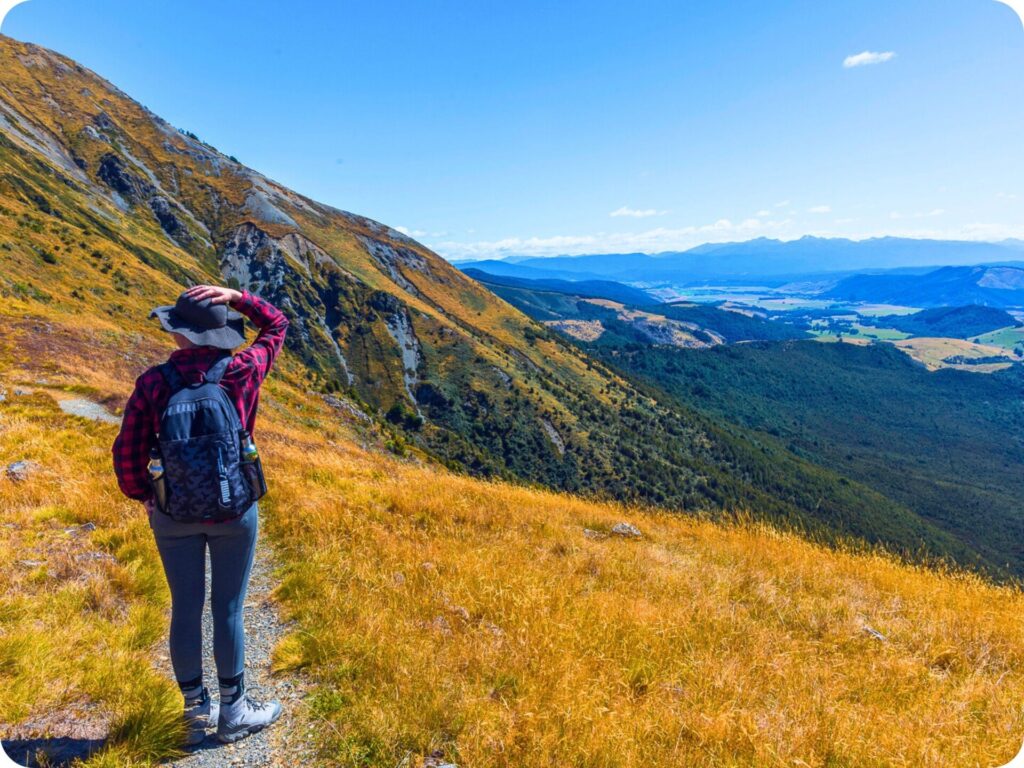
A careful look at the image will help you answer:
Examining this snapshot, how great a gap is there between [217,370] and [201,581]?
144cm

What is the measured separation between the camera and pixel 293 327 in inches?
4496

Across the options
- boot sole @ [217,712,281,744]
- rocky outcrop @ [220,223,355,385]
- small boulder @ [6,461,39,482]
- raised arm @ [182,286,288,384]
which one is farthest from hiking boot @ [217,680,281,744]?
rocky outcrop @ [220,223,355,385]

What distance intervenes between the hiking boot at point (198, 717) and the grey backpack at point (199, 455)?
60.2 inches

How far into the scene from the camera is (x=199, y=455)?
3.02 metres

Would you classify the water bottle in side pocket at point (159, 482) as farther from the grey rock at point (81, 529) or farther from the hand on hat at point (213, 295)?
the grey rock at point (81, 529)

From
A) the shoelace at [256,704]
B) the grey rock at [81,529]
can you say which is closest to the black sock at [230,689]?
the shoelace at [256,704]

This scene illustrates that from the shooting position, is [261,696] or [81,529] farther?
[81,529]

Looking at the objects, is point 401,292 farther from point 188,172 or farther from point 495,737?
point 495,737

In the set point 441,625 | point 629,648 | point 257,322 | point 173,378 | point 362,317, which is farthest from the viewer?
point 362,317

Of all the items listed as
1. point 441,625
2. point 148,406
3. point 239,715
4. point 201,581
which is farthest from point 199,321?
point 441,625

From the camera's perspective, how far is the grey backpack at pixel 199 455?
300cm

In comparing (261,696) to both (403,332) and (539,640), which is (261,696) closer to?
(539,640)

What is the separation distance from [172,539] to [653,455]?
12867cm

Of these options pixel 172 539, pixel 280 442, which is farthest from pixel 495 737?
pixel 280 442
